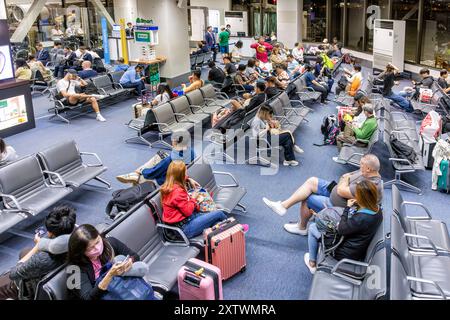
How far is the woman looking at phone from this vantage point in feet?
11.3

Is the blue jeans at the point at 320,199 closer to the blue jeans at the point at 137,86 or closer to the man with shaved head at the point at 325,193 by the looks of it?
the man with shaved head at the point at 325,193

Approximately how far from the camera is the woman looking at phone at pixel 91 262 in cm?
343

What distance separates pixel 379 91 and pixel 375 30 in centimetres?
533

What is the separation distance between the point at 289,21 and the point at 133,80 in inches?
456

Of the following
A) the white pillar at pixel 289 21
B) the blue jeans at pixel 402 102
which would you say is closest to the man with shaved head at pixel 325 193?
the blue jeans at pixel 402 102

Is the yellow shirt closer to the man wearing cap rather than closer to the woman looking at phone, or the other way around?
the man wearing cap

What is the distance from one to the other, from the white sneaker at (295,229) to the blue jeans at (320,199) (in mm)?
359

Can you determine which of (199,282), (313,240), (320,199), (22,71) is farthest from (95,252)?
(22,71)

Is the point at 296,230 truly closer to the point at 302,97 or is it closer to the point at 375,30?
the point at 302,97

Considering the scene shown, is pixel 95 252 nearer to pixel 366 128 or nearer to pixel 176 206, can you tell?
pixel 176 206

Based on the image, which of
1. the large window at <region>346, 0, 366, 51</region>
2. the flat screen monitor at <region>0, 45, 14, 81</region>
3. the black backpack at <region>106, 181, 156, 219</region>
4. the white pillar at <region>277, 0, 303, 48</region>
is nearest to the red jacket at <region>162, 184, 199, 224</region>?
the black backpack at <region>106, 181, 156, 219</region>

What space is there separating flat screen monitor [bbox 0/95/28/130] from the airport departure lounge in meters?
0.03

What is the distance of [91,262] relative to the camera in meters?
3.61

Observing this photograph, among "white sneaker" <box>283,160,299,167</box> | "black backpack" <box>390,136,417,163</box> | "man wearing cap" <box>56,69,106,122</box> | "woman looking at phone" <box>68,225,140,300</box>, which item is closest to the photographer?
"woman looking at phone" <box>68,225,140,300</box>
